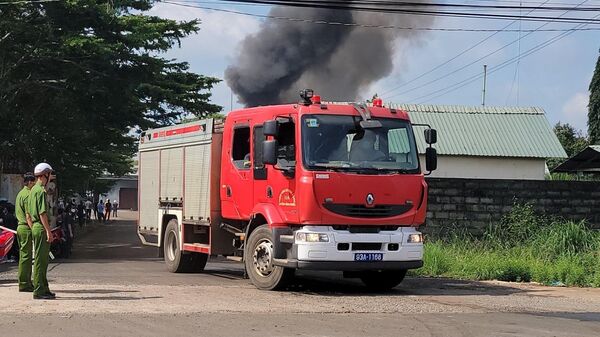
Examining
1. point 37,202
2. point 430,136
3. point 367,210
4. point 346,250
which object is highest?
point 430,136

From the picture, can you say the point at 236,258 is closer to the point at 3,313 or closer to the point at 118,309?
the point at 118,309

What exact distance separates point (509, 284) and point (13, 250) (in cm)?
1062

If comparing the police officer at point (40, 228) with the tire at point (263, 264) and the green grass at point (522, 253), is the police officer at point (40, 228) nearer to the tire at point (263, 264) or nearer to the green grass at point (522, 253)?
the tire at point (263, 264)

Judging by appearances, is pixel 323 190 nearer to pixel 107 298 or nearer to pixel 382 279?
pixel 382 279

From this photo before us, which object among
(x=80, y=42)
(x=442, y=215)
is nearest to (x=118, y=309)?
(x=442, y=215)

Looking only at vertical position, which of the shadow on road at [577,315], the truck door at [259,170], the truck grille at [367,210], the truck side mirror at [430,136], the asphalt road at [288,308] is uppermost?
the truck side mirror at [430,136]

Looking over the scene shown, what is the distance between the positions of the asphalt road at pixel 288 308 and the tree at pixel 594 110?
31.4 m

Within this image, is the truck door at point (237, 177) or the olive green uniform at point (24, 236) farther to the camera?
the truck door at point (237, 177)

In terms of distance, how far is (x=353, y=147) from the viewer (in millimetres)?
11562

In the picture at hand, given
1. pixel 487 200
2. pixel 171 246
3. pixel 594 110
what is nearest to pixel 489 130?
pixel 487 200

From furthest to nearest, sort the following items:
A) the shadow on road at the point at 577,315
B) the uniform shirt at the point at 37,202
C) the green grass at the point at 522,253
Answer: the green grass at the point at 522,253
the uniform shirt at the point at 37,202
the shadow on road at the point at 577,315

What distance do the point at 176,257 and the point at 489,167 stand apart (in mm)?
17801

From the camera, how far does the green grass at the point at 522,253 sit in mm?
14914

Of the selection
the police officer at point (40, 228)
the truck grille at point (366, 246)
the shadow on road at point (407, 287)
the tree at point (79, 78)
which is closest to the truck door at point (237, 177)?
the shadow on road at point (407, 287)
